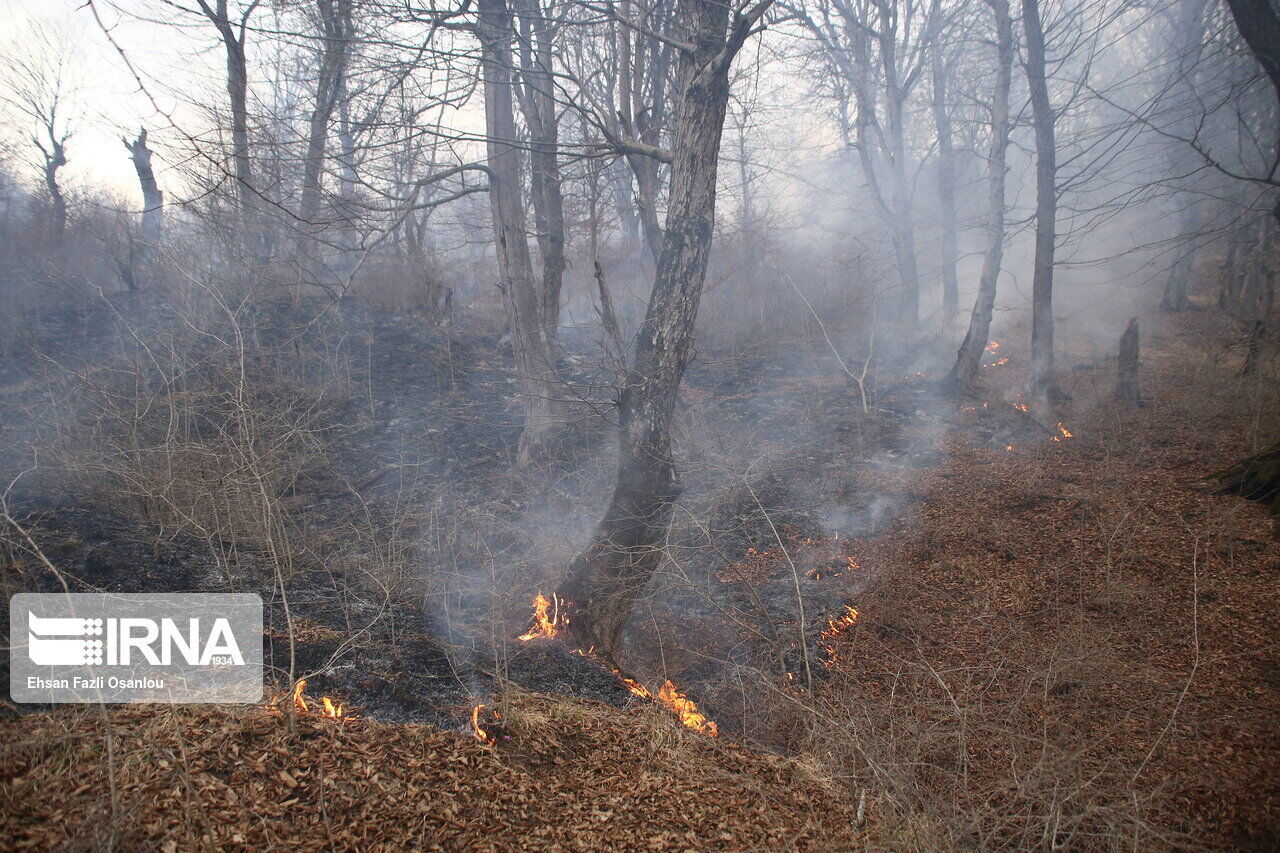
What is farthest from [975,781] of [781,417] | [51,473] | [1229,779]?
[51,473]

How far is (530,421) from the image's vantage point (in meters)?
8.38

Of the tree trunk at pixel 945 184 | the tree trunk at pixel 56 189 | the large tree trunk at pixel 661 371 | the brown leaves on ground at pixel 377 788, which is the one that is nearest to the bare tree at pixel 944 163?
the tree trunk at pixel 945 184

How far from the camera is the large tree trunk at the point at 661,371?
4.98 meters

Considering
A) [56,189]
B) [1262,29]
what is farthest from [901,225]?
[56,189]

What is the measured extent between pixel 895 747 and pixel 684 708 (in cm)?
153

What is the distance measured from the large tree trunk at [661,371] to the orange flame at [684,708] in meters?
0.70

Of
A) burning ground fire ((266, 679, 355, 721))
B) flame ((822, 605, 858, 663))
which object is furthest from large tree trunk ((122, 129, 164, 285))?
flame ((822, 605, 858, 663))

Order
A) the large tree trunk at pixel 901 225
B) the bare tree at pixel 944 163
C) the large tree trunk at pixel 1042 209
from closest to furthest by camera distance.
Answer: the large tree trunk at pixel 1042 209, the large tree trunk at pixel 901 225, the bare tree at pixel 944 163

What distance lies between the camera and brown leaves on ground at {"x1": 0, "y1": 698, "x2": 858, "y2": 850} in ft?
6.79

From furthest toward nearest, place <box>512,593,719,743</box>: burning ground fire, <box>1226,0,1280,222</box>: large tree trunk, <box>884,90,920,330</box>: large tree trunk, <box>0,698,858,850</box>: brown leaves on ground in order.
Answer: <box>884,90,920,330</box>: large tree trunk < <box>1226,0,1280,222</box>: large tree trunk < <box>512,593,719,743</box>: burning ground fire < <box>0,698,858,850</box>: brown leaves on ground

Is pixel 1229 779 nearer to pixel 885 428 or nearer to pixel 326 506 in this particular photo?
pixel 885 428

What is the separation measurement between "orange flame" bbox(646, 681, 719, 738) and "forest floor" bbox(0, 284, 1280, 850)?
0.28 m

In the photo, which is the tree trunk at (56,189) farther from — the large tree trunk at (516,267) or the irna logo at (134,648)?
the irna logo at (134,648)

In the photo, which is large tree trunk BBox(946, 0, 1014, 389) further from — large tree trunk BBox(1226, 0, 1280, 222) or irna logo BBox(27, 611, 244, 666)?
irna logo BBox(27, 611, 244, 666)
